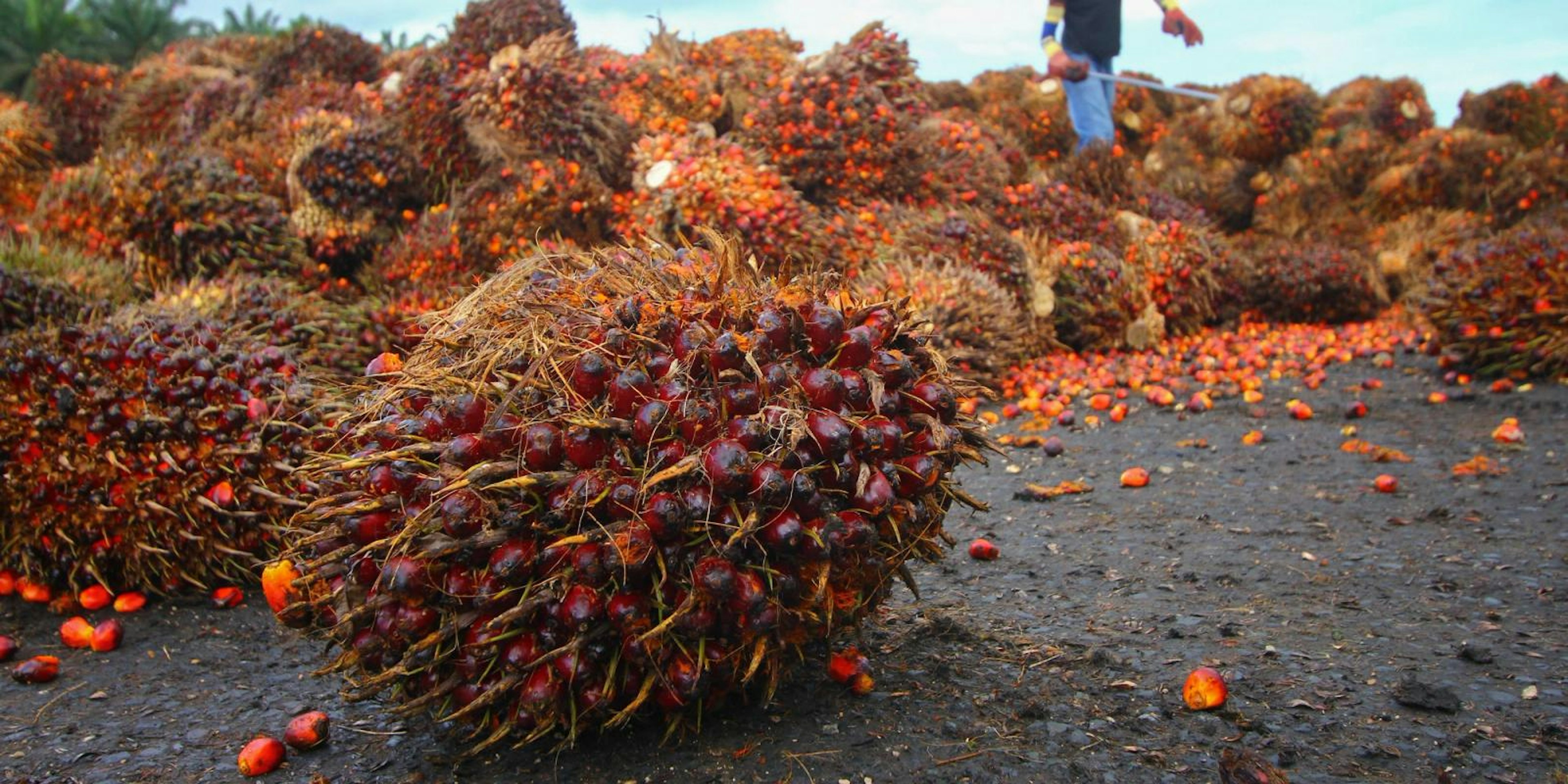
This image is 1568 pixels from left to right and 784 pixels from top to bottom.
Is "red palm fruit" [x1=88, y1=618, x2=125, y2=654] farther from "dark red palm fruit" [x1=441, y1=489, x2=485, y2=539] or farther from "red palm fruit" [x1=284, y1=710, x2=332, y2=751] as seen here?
"dark red palm fruit" [x1=441, y1=489, x2=485, y2=539]

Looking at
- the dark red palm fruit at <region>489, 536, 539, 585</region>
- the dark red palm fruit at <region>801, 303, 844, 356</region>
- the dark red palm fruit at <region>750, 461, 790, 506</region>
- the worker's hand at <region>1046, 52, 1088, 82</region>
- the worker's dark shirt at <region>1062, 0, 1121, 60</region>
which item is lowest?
the dark red palm fruit at <region>489, 536, 539, 585</region>

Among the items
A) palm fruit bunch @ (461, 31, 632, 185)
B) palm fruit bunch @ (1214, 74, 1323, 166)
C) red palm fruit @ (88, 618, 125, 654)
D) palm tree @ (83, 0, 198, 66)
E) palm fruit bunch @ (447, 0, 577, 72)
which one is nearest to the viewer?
red palm fruit @ (88, 618, 125, 654)

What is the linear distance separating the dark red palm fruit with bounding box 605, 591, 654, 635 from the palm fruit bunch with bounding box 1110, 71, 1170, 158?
1278 cm

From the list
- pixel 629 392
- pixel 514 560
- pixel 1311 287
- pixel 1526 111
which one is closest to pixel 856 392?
pixel 629 392

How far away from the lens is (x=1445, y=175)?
31.3ft

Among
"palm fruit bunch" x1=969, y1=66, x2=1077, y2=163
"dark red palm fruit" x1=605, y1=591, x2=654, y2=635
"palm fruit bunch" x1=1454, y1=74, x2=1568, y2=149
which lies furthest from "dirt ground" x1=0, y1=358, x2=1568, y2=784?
"palm fruit bunch" x1=1454, y1=74, x2=1568, y2=149

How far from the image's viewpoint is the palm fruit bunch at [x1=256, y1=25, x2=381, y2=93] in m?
8.30

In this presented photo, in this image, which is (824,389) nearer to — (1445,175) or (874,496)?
(874,496)

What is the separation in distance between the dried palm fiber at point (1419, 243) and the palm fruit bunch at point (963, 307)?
4446 mm

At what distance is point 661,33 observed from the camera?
24.2ft

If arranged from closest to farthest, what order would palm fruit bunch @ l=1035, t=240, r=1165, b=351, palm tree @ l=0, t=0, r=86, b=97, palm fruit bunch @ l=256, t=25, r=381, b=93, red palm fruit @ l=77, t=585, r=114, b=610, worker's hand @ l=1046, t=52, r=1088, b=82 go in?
red palm fruit @ l=77, t=585, r=114, b=610, palm fruit bunch @ l=1035, t=240, r=1165, b=351, palm fruit bunch @ l=256, t=25, r=381, b=93, worker's hand @ l=1046, t=52, r=1088, b=82, palm tree @ l=0, t=0, r=86, b=97

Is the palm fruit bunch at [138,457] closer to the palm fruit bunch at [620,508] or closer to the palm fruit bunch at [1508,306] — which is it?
the palm fruit bunch at [620,508]

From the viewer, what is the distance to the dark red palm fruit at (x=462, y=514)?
1.80 metres

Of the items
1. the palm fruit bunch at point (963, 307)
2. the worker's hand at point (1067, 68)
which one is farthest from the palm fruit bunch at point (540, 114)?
the worker's hand at point (1067, 68)
